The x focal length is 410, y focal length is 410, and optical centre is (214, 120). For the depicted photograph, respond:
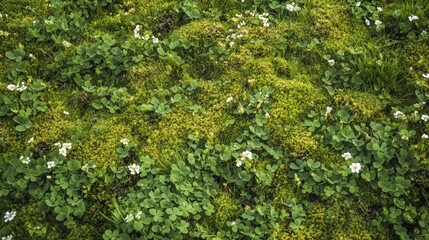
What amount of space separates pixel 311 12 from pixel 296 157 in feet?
6.92

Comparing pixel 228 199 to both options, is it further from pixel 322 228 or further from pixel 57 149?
pixel 57 149

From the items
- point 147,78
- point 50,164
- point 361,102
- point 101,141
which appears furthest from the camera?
point 147,78

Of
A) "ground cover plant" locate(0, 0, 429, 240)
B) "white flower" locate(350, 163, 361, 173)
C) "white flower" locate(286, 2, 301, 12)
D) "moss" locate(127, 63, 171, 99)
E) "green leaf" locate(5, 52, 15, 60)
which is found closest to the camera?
"ground cover plant" locate(0, 0, 429, 240)

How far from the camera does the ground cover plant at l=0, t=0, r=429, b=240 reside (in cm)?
376

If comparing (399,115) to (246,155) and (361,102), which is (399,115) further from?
(246,155)

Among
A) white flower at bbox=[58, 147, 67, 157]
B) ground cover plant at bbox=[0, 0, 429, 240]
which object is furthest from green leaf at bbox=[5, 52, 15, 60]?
white flower at bbox=[58, 147, 67, 157]

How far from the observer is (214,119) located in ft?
14.6

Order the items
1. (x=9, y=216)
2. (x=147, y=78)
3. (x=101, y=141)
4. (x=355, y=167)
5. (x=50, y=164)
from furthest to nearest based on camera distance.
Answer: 1. (x=147, y=78)
2. (x=101, y=141)
3. (x=50, y=164)
4. (x=355, y=167)
5. (x=9, y=216)

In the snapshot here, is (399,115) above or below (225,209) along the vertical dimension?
above

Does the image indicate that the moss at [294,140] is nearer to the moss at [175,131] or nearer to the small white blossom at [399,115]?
the moss at [175,131]

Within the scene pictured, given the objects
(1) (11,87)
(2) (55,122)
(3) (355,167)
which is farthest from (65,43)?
(3) (355,167)

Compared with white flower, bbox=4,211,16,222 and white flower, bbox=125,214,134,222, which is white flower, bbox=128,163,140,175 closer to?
white flower, bbox=125,214,134,222

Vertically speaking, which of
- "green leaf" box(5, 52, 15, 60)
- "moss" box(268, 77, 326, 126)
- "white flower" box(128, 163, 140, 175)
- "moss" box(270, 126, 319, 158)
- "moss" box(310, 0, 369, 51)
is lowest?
"white flower" box(128, 163, 140, 175)

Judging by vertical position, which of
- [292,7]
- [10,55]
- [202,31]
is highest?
[292,7]
